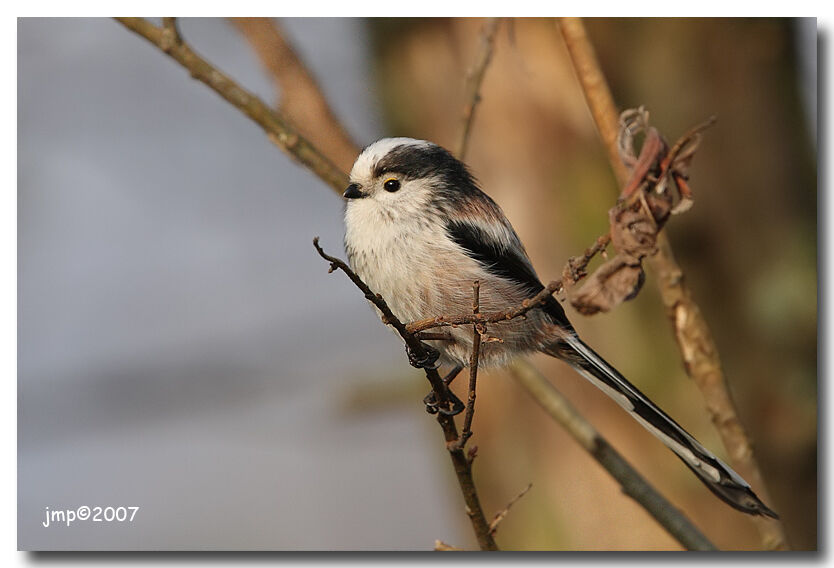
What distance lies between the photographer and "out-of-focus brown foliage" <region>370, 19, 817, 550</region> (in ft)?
6.65

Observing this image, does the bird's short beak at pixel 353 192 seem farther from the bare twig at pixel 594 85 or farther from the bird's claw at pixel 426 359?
the bare twig at pixel 594 85

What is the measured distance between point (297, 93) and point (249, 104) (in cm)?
26

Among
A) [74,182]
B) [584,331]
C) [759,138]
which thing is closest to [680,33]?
[759,138]

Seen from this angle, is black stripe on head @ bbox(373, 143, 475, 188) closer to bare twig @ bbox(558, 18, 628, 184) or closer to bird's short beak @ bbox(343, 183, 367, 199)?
bird's short beak @ bbox(343, 183, 367, 199)

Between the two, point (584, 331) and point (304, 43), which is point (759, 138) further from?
point (304, 43)

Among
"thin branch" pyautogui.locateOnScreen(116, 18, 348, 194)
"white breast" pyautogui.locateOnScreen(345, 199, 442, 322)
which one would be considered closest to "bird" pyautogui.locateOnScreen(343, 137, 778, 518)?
"white breast" pyautogui.locateOnScreen(345, 199, 442, 322)

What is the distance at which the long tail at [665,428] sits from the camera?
5.76ft

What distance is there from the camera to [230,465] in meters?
1.93

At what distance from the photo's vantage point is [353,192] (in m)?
1.66

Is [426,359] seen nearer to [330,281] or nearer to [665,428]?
[330,281]

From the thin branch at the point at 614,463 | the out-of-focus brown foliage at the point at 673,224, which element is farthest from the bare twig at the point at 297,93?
the thin branch at the point at 614,463

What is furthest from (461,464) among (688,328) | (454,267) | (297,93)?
(297,93)

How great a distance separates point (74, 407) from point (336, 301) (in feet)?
2.15

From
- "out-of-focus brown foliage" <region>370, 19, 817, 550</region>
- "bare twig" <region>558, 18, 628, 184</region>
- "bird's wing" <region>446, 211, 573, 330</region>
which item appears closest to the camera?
"bird's wing" <region>446, 211, 573, 330</region>
